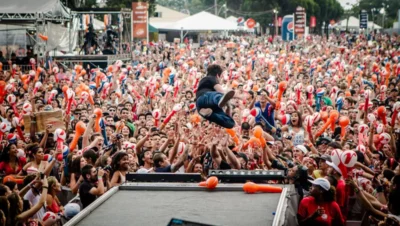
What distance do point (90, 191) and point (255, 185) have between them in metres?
1.94

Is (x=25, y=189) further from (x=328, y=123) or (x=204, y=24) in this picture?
(x=204, y=24)

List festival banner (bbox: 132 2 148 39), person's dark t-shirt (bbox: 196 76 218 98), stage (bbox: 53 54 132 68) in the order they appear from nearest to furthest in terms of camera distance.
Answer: person's dark t-shirt (bbox: 196 76 218 98), stage (bbox: 53 54 132 68), festival banner (bbox: 132 2 148 39)

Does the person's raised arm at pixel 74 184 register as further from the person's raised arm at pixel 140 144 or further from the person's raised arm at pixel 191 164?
the person's raised arm at pixel 140 144

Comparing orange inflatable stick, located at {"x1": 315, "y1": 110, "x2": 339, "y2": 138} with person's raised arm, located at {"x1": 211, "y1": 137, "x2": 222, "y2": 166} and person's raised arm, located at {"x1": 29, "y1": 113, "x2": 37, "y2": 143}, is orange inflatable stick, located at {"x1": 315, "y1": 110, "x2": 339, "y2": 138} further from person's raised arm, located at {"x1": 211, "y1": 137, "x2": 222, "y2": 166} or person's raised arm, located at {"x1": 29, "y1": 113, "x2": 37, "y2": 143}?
person's raised arm, located at {"x1": 29, "y1": 113, "x2": 37, "y2": 143}

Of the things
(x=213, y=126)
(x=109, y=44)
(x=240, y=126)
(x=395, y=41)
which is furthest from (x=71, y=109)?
(x=395, y=41)

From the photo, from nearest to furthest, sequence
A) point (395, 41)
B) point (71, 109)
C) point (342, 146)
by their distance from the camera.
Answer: point (342, 146), point (71, 109), point (395, 41)

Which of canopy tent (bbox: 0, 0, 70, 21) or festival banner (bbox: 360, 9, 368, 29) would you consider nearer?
canopy tent (bbox: 0, 0, 70, 21)

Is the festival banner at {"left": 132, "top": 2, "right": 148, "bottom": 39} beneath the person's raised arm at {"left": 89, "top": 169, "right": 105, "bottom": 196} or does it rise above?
above

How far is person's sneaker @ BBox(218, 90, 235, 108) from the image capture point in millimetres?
8508

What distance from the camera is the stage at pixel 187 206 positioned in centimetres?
573

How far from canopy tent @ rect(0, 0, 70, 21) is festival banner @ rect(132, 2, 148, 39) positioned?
744 cm

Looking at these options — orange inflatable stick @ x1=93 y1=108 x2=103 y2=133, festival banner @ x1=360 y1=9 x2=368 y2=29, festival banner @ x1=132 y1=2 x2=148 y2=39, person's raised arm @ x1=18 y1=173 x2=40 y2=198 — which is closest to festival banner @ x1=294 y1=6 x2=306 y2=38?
festival banner @ x1=360 y1=9 x2=368 y2=29

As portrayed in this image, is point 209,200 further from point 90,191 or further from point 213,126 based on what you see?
point 213,126

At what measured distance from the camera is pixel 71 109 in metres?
14.4
